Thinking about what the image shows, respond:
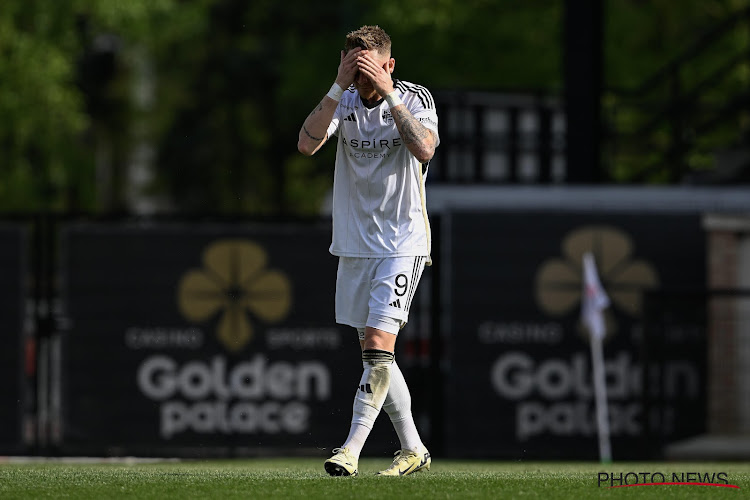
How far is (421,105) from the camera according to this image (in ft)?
27.6

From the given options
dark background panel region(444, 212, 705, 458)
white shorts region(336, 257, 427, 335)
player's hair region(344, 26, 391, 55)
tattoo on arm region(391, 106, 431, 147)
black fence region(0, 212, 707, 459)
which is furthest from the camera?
dark background panel region(444, 212, 705, 458)

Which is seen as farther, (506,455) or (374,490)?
(506,455)

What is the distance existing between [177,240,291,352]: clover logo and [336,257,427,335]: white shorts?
21.5ft

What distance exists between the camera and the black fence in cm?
1495

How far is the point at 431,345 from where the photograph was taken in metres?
15.5

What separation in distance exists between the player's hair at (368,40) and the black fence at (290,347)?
6.85 metres

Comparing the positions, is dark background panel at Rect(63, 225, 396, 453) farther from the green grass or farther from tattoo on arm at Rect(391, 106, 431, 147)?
tattoo on arm at Rect(391, 106, 431, 147)

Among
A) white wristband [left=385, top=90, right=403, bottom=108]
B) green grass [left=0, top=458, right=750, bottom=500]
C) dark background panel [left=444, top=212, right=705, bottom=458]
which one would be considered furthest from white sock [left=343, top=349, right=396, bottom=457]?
dark background panel [left=444, top=212, right=705, bottom=458]

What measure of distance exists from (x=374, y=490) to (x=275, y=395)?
7706 mm

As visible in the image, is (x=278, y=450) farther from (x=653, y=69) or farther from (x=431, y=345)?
(x=653, y=69)

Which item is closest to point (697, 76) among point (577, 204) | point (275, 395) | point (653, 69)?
point (653, 69)

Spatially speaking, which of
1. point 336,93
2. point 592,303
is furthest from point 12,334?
point 336,93

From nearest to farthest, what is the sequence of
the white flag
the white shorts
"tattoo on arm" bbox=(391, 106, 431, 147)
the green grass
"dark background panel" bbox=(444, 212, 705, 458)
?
the green grass < "tattoo on arm" bbox=(391, 106, 431, 147) < the white shorts < the white flag < "dark background panel" bbox=(444, 212, 705, 458)

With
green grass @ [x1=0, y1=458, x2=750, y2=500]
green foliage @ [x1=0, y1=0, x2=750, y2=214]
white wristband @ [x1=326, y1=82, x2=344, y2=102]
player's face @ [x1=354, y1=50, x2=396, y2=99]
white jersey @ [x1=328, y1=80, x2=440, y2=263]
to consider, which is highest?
green foliage @ [x1=0, y1=0, x2=750, y2=214]
